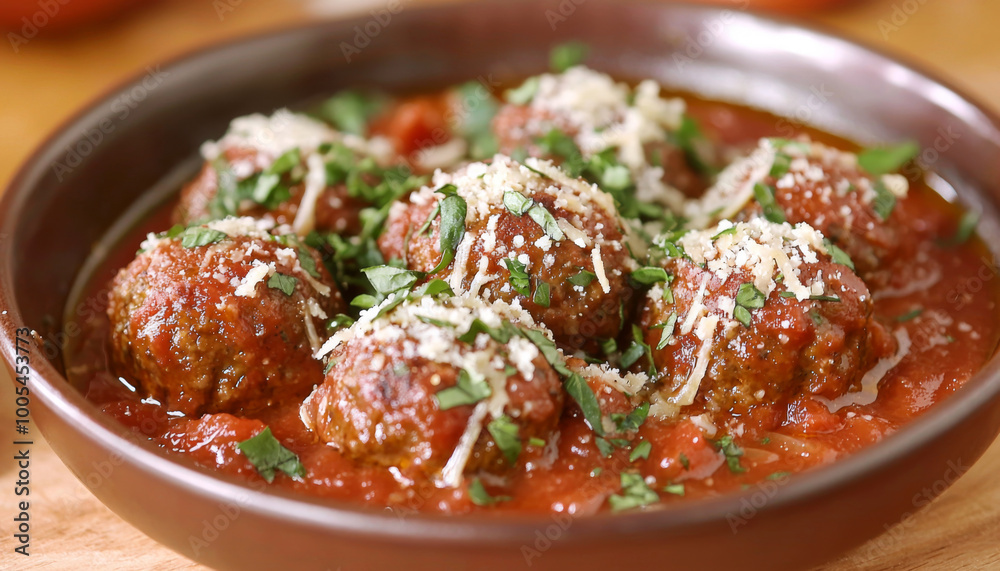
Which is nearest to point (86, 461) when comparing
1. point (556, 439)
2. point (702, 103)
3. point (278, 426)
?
point (278, 426)

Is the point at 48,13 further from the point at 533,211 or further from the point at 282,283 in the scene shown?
the point at 533,211

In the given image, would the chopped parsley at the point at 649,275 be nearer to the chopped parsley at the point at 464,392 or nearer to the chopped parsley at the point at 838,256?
the chopped parsley at the point at 838,256

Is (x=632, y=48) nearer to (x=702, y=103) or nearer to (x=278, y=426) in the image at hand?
(x=702, y=103)

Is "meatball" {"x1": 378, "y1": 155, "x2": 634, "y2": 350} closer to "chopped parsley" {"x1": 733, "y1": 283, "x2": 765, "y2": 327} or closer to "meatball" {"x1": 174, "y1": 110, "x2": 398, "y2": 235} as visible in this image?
"chopped parsley" {"x1": 733, "y1": 283, "x2": 765, "y2": 327}

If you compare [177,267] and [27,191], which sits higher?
[27,191]

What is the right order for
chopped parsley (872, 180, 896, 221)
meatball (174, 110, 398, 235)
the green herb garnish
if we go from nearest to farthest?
1. the green herb garnish
2. chopped parsley (872, 180, 896, 221)
3. meatball (174, 110, 398, 235)

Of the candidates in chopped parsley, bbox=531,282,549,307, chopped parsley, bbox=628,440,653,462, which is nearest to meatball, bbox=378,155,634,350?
chopped parsley, bbox=531,282,549,307
